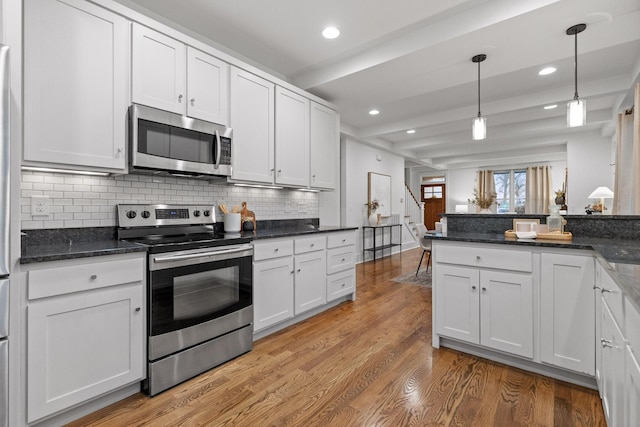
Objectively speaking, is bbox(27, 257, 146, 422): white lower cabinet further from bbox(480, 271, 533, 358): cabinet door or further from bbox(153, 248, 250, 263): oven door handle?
bbox(480, 271, 533, 358): cabinet door

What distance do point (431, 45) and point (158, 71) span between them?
2249mm

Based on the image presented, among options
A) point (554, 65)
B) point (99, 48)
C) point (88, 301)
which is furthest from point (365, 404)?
point (554, 65)

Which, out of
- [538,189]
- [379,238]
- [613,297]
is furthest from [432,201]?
[613,297]

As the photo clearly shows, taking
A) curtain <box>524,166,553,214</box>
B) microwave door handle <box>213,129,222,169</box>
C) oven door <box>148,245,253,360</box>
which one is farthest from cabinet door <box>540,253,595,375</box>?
curtain <box>524,166,553,214</box>

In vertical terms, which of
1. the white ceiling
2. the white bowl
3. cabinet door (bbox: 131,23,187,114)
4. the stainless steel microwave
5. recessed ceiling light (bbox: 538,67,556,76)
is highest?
recessed ceiling light (bbox: 538,67,556,76)

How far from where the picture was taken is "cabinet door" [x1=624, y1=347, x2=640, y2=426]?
93cm

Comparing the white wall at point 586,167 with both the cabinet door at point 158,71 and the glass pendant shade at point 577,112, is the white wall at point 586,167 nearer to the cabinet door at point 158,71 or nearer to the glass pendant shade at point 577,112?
the glass pendant shade at point 577,112

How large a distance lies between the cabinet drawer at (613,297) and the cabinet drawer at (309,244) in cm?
223

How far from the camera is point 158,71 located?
7.55 ft

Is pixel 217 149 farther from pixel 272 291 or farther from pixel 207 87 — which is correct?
pixel 272 291

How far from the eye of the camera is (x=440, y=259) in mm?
2510

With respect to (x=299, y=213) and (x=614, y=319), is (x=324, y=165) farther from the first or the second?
(x=614, y=319)

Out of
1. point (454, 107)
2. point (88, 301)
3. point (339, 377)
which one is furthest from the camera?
point (454, 107)

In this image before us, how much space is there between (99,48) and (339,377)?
8.90 ft
